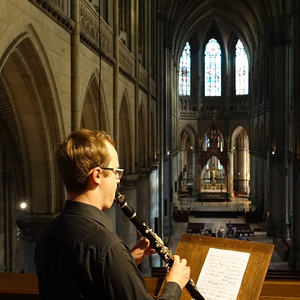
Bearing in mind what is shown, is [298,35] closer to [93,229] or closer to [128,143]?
[128,143]

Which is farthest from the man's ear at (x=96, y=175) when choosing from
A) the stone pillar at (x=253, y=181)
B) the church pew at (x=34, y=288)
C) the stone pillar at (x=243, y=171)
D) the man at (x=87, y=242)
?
the stone pillar at (x=243, y=171)

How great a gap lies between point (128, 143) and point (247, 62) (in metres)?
31.9

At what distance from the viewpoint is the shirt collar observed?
2.16 meters

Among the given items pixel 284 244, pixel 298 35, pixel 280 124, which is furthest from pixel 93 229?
pixel 280 124

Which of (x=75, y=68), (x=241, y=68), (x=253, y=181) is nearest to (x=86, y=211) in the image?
(x=75, y=68)

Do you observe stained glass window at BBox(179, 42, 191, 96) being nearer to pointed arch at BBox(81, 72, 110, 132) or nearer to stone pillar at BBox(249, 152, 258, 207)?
stone pillar at BBox(249, 152, 258, 207)

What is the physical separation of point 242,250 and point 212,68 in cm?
4371

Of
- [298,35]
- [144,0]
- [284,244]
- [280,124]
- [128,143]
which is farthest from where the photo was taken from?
[280,124]

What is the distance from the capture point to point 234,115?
45.2 m

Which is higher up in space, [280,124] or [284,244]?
[280,124]

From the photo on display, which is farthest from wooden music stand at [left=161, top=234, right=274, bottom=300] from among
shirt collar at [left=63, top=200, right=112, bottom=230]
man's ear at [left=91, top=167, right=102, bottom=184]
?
man's ear at [left=91, top=167, right=102, bottom=184]

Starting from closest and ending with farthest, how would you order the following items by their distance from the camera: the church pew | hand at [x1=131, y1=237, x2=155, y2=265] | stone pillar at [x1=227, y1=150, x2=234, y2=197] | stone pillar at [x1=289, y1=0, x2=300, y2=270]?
hand at [x1=131, y1=237, x2=155, y2=265]
the church pew
stone pillar at [x1=289, y1=0, x2=300, y2=270]
stone pillar at [x1=227, y1=150, x2=234, y2=197]

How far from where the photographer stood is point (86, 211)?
2.17m

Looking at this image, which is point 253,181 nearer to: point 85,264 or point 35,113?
point 35,113
